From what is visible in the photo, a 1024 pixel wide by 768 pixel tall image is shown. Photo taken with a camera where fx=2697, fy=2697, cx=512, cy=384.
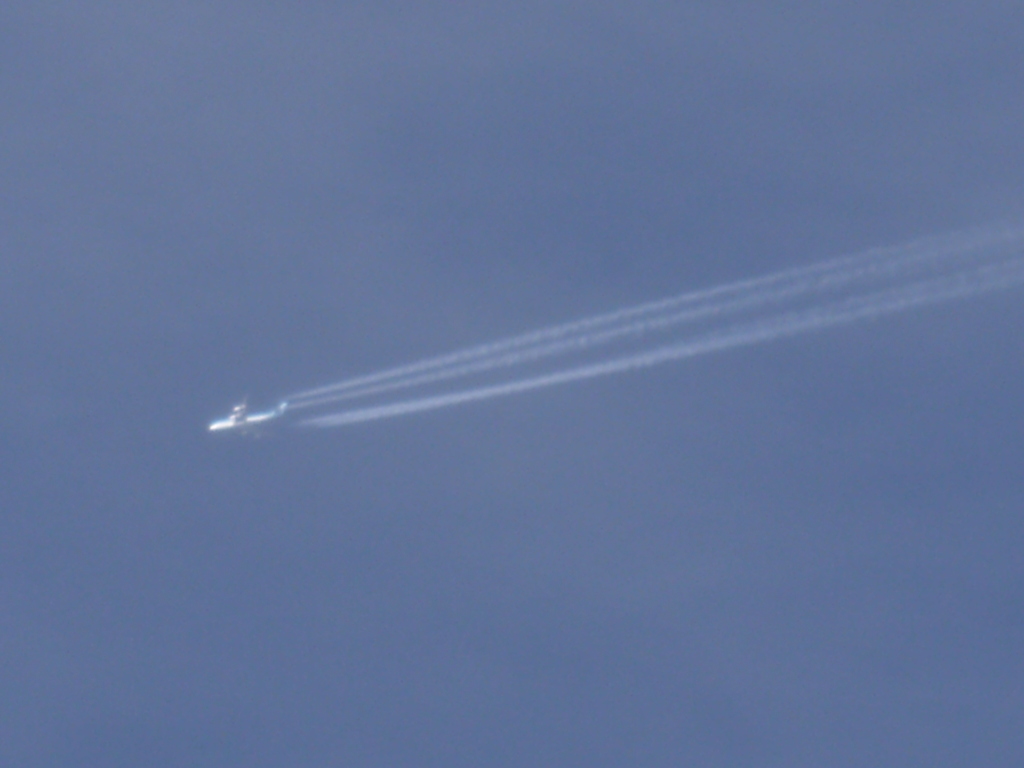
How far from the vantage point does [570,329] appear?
142m

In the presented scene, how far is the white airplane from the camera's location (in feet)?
480

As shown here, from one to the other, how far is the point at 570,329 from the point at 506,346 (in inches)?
138

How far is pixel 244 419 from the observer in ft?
481

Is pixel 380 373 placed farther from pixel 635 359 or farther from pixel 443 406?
pixel 635 359

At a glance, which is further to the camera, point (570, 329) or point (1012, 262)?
point (570, 329)

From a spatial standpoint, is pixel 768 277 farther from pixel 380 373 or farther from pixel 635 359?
pixel 380 373

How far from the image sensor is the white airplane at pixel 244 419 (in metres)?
146

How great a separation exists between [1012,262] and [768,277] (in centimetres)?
1483

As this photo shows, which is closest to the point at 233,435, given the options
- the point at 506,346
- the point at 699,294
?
the point at 506,346

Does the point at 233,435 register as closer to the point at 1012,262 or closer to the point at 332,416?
the point at 332,416

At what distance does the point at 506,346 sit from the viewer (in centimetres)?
14212

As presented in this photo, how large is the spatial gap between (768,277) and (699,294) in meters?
3.72

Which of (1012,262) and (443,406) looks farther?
(443,406)

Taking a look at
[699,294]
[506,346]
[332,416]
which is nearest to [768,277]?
[699,294]
